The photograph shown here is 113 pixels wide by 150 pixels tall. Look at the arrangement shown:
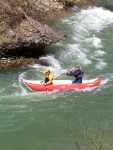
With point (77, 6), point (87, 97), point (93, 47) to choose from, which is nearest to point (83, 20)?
point (77, 6)

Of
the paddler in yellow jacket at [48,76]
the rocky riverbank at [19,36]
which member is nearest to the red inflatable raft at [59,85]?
the paddler in yellow jacket at [48,76]

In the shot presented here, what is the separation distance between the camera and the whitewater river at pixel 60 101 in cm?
1547

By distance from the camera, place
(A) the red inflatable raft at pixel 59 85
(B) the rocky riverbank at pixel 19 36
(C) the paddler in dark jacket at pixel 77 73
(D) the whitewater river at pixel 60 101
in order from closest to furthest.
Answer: (D) the whitewater river at pixel 60 101 < (A) the red inflatable raft at pixel 59 85 < (C) the paddler in dark jacket at pixel 77 73 < (B) the rocky riverbank at pixel 19 36

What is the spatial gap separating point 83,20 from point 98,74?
325 inches

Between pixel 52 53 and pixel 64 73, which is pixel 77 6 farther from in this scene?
Answer: pixel 64 73

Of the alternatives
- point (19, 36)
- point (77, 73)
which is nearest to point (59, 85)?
point (77, 73)

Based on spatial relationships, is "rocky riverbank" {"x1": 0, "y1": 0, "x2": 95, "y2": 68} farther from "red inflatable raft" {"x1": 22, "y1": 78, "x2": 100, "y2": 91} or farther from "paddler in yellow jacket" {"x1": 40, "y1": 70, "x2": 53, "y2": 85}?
"paddler in yellow jacket" {"x1": 40, "y1": 70, "x2": 53, "y2": 85}

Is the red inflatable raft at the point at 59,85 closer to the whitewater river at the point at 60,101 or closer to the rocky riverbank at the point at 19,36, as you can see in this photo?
the whitewater river at the point at 60,101

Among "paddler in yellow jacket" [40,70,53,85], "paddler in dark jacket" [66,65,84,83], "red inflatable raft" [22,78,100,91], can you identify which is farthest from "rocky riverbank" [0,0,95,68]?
"paddler in dark jacket" [66,65,84,83]

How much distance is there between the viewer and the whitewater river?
15469mm

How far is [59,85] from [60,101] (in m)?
1.42

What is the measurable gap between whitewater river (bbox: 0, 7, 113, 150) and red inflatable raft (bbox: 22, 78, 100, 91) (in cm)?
25

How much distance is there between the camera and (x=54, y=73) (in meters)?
21.1

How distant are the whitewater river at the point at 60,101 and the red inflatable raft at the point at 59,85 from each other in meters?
0.25
